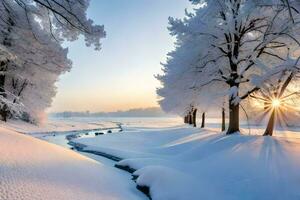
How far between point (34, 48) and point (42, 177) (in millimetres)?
16424

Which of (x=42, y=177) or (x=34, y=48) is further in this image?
(x=34, y=48)

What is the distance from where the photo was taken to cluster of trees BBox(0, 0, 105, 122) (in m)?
8.61

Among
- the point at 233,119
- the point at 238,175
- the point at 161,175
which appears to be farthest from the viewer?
the point at 233,119

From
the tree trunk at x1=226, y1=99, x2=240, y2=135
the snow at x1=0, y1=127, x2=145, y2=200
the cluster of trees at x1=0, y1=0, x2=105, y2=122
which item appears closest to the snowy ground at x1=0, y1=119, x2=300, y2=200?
the snow at x1=0, y1=127, x2=145, y2=200

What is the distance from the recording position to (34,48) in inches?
778

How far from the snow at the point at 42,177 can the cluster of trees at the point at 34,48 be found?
2977mm

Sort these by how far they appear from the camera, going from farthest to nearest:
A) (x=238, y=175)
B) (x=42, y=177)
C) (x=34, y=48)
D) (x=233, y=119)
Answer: (x=34, y=48), (x=233, y=119), (x=238, y=175), (x=42, y=177)

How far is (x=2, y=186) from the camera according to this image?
4172mm

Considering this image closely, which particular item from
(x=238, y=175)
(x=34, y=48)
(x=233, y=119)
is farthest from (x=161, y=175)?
(x=34, y=48)

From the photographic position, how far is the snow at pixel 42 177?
4.38 m

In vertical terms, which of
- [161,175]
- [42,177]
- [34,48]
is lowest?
[161,175]

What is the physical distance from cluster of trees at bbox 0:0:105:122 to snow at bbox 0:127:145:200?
9.77 feet

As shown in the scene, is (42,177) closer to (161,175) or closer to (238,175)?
(161,175)

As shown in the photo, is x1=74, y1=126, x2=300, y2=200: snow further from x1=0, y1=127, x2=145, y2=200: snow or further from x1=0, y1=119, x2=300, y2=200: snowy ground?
x1=0, y1=127, x2=145, y2=200: snow
